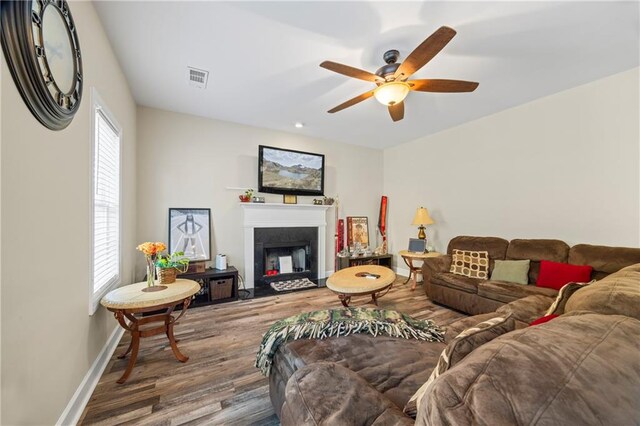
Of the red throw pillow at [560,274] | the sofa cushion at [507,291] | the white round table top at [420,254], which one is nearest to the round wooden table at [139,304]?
the sofa cushion at [507,291]

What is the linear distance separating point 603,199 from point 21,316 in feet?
15.6

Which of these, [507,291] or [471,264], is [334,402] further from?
[471,264]

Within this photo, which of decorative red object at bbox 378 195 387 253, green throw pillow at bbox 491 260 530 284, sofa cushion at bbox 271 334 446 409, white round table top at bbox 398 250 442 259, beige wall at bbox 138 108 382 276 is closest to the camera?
sofa cushion at bbox 271 334 446 409

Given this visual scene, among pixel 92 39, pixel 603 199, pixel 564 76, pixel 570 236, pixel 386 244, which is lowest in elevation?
pixel 386 244

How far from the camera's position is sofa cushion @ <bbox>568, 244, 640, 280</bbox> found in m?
2.35

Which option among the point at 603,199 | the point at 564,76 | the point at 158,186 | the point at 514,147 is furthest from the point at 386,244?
the point at 158,186

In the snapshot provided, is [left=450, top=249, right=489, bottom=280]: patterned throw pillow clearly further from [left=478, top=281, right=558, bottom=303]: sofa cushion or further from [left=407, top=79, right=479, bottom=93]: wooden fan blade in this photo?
Result: [left=407, top=79, right=479, bottom=93]: wooden fan blade

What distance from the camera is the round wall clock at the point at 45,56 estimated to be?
95 centimetres

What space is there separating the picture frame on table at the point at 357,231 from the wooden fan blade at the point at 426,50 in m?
3.34

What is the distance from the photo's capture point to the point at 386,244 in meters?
5.46

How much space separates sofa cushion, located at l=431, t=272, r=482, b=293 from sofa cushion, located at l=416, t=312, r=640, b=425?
105 inches

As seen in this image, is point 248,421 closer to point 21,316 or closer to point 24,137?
point 21,316

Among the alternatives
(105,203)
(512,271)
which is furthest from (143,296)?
(512,271)

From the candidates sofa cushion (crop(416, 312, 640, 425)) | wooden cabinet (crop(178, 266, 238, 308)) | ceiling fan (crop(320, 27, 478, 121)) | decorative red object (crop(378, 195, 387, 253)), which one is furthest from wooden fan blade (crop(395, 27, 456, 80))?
decorative red object (crop(378, 195, 387, 253))
